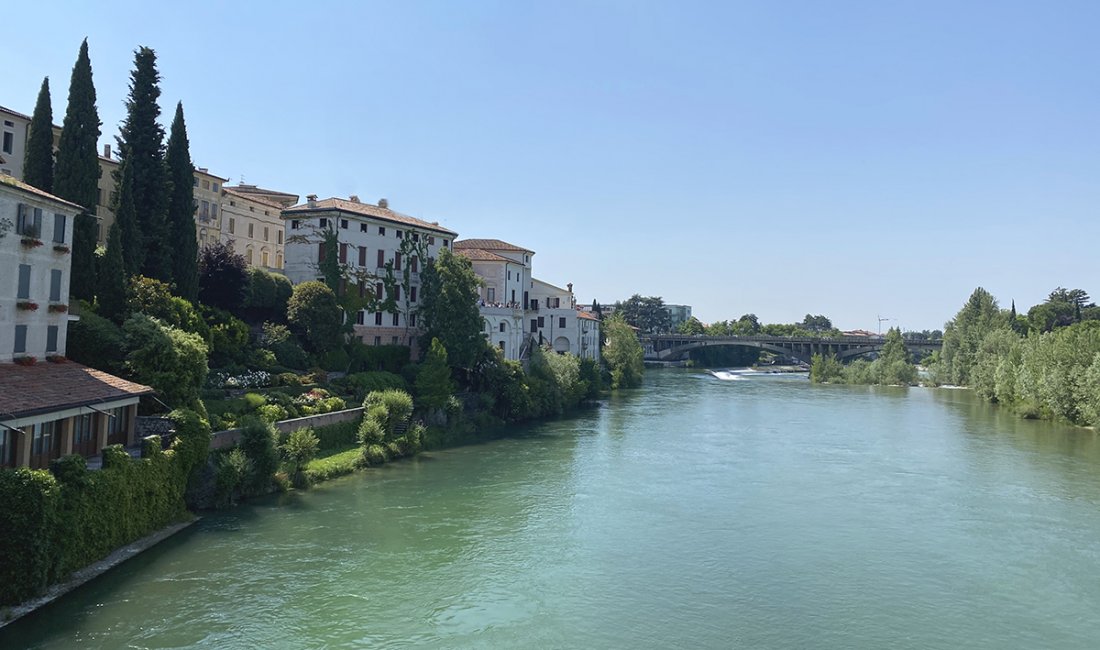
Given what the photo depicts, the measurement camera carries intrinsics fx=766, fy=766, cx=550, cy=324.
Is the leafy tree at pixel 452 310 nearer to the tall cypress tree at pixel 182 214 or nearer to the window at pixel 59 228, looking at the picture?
the tall cypress tree at pixel 182 214

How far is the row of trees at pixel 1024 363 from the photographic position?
59625mm

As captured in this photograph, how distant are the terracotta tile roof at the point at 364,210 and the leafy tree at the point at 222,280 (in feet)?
29.7

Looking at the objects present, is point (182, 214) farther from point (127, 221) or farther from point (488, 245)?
point (488, 245)

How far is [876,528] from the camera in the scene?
30.6m

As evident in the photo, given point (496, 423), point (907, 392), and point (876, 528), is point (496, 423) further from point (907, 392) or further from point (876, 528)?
point (907, 392)

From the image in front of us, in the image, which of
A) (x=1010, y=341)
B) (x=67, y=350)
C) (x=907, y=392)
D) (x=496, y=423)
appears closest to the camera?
(x=67, y=350)

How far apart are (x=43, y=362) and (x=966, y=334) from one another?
343 ft

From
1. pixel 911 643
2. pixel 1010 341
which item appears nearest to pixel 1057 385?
pixel 1010 341

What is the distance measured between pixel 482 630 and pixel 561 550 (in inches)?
279

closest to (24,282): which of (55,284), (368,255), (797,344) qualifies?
(55,284)

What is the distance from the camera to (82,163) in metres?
37.8

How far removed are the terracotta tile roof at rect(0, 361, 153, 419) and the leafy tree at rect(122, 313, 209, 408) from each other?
3.25 feet

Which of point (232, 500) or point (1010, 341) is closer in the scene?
point (232, 500)

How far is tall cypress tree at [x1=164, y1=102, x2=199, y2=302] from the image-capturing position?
4368cm
